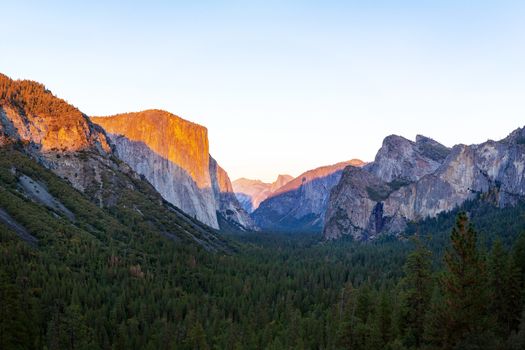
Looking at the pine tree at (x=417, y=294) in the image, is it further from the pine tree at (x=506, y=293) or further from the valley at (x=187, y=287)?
the pine tree at (x=506, y=293)

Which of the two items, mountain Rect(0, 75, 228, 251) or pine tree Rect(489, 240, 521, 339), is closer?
pine tree Rect(489, 240, 521, 339)

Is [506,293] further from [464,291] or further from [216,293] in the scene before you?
[216,293]

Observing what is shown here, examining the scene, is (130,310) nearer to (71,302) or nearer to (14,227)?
(71,302)

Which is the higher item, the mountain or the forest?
the mountain

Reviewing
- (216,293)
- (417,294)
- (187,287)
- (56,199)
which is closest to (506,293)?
(417,294)

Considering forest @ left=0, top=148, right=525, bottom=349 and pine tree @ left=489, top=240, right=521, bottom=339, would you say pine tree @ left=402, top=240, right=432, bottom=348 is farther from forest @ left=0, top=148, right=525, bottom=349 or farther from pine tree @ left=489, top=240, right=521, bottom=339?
pine tree @ left=489, top=240, right=521, bottom=339

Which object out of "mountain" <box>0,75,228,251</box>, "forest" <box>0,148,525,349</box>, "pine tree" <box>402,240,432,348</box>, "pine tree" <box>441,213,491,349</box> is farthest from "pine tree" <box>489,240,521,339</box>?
"mountain" <box>0,75,228,251</box>

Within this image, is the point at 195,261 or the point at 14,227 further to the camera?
the point at 195,261

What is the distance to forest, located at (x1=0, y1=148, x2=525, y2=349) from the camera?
1855 inches

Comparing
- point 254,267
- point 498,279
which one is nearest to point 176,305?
point 254,267

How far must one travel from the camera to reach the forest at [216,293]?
4712 centimetres

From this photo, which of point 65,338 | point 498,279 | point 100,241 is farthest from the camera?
point 100,241

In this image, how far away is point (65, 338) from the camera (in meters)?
81.9

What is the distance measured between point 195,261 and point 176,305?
44.6m
